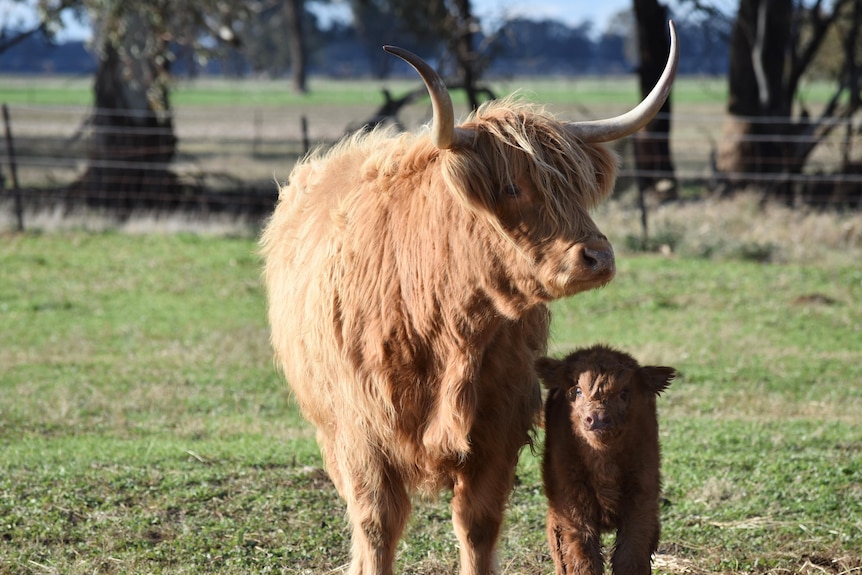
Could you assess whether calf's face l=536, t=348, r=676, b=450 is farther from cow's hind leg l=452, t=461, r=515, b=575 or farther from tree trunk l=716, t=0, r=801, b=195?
tree trunk l=716, t=0, r=801, b=195

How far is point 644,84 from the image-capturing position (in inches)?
758

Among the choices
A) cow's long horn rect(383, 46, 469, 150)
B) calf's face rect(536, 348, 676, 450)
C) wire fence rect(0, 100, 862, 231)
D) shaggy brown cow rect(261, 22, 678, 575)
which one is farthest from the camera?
wire fence rect(0, 100, 862, 231)

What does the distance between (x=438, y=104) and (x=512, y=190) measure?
1.54ft

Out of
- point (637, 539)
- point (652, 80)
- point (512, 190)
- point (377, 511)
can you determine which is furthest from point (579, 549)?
point (652, 80)

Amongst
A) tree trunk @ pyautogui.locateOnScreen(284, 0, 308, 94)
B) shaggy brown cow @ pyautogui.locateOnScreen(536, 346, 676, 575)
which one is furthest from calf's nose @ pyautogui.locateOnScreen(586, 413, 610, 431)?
tree trunk @ pyautogui.locateOnScreen(284, 0, 308, 94)

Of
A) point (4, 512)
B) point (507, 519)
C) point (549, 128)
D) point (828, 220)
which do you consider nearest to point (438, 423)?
point (549, 128)

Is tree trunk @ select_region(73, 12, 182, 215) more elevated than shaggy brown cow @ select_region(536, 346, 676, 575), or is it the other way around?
tree trunk @ select_region(73, 12, 182, 215)

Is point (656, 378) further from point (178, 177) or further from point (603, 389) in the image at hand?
point (178, 177)

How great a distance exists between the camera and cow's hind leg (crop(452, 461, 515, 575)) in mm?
4625

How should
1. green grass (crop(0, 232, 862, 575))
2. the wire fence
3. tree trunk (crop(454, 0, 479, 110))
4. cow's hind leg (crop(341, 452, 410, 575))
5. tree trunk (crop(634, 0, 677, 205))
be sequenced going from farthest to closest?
1. tree trunk (crop(454, 0, 479, 110))
2. tree trunk (crop(634, 0, 677, 205))
3. the wire fence
4. green grass (crop(0, 232, 862, 575))
5. cow's hind leg (crop(341, 452, 410, 575))

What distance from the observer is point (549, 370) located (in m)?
4.41

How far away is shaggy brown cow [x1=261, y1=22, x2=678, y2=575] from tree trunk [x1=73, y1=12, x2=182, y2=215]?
48.5 feet

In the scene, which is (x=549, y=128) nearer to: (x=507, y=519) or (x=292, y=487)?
(x=507, y=519)

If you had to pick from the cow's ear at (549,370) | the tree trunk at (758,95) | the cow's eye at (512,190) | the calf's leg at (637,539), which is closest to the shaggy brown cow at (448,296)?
the cow's eye at (512,190)
